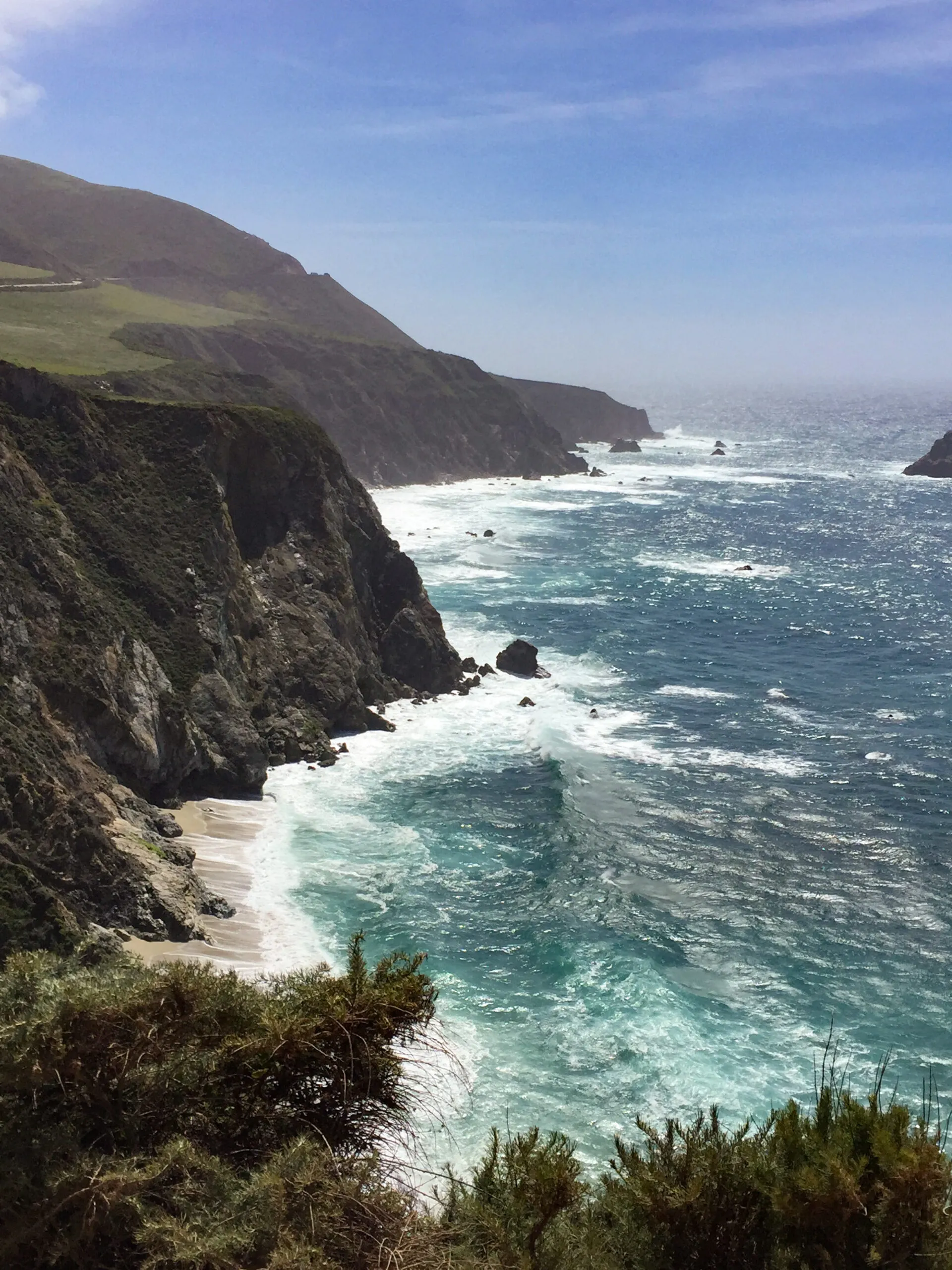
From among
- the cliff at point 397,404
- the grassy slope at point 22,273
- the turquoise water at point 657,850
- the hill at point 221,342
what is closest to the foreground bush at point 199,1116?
the turquoise water at point 657,850

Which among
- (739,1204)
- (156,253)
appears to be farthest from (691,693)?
(156,253)

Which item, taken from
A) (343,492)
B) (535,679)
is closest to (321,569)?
(343,492)

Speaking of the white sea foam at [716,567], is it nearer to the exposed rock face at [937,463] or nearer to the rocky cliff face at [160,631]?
the rocky cliff face at [160,631]

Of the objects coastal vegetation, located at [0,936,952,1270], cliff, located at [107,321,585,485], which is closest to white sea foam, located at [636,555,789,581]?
cliff, located at [107,321,585,485]

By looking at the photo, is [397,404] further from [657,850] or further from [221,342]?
[657,850]

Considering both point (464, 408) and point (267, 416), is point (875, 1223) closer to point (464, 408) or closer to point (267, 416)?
point (267, 416)
